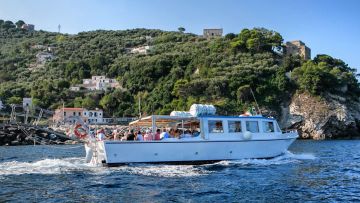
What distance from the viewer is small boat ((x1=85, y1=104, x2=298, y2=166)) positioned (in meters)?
19.6

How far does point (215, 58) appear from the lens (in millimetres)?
80062

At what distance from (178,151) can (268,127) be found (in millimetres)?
6063

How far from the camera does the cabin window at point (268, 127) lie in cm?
2316

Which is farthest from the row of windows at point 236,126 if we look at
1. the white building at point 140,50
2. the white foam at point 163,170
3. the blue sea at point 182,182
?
the white building at point 140,50

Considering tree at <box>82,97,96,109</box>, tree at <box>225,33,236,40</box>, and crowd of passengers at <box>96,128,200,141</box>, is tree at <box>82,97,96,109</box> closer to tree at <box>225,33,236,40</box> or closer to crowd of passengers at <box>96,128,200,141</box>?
tree at <box>225,33,236,40</box>

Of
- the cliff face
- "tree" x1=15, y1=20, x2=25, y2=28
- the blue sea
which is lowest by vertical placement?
the blue sea

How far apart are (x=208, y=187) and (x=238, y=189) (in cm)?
107

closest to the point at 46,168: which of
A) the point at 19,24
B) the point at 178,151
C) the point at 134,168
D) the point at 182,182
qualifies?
the point at 134,168

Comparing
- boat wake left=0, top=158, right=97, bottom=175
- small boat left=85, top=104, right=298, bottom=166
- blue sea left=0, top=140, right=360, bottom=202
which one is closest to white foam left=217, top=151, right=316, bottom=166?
blue sea left=0, top=140, right=360, bottom=202

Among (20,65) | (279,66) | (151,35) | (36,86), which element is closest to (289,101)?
(279,66)

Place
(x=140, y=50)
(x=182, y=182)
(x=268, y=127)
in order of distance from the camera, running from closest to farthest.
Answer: (x=182, y=182), (x=268, y=127), (x=140, y=50)

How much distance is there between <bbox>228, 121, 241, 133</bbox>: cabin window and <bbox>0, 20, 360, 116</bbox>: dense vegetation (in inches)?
1563

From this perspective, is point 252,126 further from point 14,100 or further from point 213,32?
point 213,32

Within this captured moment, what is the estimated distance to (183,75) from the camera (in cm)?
8294
